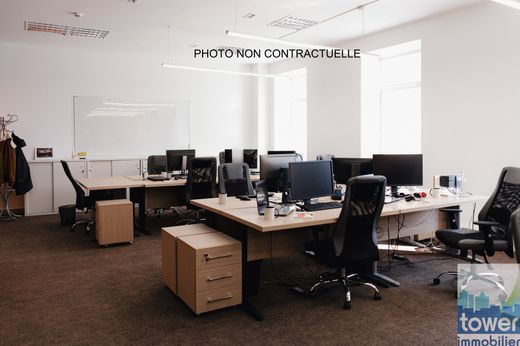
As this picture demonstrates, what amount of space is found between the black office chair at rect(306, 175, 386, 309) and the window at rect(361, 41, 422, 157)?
390 cm

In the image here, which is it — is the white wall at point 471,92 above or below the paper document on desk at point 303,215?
above

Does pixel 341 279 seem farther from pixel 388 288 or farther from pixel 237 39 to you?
pixel 237 39

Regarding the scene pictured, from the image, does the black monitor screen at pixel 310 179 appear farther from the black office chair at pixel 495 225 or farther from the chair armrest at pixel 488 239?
the chair armrest at pixel 488 239

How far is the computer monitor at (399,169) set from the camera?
14.9 ft

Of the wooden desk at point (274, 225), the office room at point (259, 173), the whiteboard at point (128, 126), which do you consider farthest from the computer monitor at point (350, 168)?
the whiteboard at point (128, 126)

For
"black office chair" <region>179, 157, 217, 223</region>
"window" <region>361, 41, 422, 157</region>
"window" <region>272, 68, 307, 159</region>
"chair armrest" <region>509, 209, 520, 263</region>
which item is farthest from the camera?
"window" <region>272, 68, 307, 159</region>

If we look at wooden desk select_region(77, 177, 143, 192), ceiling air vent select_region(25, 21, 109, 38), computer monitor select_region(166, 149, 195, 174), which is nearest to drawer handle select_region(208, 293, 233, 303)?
wooden desk select_region(77, 177, 143, 192)

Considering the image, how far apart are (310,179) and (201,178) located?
2.56 metres

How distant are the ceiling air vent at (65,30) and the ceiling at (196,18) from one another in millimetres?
149

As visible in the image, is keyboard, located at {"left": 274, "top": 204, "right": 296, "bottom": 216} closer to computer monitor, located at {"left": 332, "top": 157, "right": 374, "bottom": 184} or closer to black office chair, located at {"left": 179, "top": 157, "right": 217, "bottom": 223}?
computer monitor, located at {"left": 332, "top": 157, "right": 374, "bottom": 184}

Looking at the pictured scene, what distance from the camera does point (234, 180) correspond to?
526cm

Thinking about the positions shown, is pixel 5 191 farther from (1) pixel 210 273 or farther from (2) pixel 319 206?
(2) pixel 319 206

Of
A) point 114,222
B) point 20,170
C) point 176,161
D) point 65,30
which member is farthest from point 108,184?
point 65,30

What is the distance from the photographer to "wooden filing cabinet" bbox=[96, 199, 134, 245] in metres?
5.30
